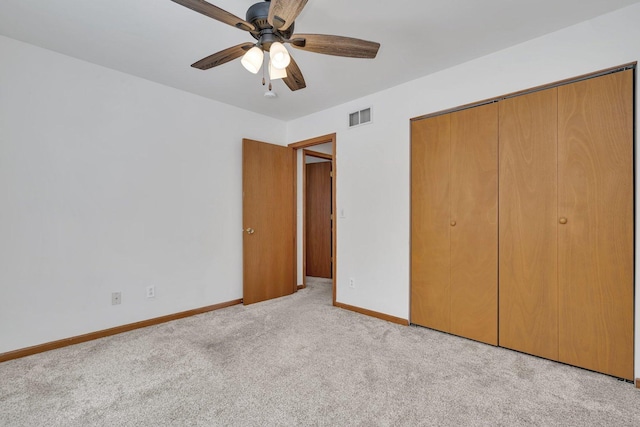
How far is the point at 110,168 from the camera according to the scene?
276 cm

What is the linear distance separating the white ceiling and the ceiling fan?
1.16 feet

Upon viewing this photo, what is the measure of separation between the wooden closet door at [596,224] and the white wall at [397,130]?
0.12m

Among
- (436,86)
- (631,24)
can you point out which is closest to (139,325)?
(436,86)

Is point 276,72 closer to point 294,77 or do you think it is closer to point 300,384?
point 294,77

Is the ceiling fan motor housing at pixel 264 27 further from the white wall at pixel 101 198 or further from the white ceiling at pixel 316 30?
the white wall at pixel 101 198

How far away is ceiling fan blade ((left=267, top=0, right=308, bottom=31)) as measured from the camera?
4.35 ft

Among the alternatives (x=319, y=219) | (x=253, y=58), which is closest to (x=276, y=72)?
(x=253, y=58)

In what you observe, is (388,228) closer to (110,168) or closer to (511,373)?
(511,373)

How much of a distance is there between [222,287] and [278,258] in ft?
2.62

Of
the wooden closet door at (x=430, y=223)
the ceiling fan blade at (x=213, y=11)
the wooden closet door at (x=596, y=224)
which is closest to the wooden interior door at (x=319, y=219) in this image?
the wooden closet door at (x=430, y=223)

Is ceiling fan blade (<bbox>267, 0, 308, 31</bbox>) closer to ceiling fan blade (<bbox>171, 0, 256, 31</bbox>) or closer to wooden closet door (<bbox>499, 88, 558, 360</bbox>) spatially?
ceiling fan blade (<bbox>171, 0, 256, 31</bbox>)

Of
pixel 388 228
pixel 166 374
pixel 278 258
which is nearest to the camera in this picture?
pixel 166 374

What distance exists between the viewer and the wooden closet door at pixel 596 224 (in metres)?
1.96

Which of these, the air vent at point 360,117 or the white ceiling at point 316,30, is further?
the air vent at point 360,117
